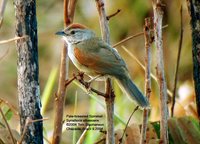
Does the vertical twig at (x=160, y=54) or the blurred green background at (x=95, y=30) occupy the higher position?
the blurred green background at (x=95, y=30)

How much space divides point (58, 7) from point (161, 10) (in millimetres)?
4044

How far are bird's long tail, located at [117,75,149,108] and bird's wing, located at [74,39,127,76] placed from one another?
0.12ft

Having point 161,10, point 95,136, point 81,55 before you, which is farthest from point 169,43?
point 161,10

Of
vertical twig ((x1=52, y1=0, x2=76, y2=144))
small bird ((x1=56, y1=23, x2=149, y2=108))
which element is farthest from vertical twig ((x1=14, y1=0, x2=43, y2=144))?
small bird ((x1=56, y1=23, x2=149, y2=108))

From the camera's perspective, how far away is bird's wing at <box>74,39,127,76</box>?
282 cm

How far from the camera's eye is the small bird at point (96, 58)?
2.79m

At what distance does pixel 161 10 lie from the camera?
256cm

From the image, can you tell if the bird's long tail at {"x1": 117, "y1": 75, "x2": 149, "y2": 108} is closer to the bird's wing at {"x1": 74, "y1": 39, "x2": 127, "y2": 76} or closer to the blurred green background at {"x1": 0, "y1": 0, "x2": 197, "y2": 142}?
the bird's wing at {"x1": 74, "y1": 39, "x2": 127, "y2": 76}

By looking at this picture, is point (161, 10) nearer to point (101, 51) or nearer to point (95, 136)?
point (101, 51)

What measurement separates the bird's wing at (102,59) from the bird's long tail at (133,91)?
0.04 m

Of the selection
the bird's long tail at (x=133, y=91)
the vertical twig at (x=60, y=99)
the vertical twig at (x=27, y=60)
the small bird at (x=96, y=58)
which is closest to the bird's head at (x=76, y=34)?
the small bird at (x=96, y=58)

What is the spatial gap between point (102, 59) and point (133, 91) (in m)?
0.25

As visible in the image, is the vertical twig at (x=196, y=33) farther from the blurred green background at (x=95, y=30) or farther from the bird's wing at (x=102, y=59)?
the blurred green background at (x=95, y=30)

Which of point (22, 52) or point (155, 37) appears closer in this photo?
point (22, 52)
